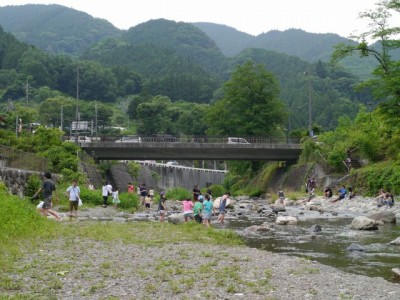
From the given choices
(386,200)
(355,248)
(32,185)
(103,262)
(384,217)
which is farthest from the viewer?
(386,200)

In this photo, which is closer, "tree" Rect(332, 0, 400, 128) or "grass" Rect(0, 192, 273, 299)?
"grass" Rect(0, 192, 273, 299)

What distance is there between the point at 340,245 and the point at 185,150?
43.1 meters

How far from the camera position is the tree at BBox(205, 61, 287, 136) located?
241ft

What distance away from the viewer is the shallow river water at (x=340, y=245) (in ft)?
49.0

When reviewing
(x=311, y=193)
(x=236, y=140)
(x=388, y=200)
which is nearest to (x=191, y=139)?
(x=236, y=140)

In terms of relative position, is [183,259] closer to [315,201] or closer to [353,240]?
[353,240]

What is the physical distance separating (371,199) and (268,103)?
34.4m

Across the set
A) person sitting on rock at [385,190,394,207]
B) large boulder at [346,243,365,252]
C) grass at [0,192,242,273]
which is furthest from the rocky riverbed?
person sitting on rock at [385,190,394,207]

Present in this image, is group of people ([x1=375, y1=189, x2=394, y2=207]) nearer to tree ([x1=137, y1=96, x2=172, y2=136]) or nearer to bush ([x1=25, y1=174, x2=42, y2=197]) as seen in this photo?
bush ([x1=25, y1=174, x2=42, y2=197])

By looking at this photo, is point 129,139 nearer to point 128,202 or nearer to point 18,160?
point 128,202

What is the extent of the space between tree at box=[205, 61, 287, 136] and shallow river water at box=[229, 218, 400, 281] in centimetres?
4598

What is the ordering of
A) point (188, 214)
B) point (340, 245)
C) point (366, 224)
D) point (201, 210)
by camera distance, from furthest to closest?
point (188, 214) < point (201, 210) < point (366, 224) < point (340, 245)

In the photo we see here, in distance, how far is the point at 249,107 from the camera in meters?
73.9

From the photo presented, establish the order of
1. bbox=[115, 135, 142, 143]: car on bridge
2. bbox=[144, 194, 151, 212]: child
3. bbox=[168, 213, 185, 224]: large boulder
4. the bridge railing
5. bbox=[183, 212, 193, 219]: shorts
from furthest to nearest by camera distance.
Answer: the bridge railing, bbox=[115, 135, 142, 143]: car on bridge, bbox=[144, 194, 151, 212]: child, bbox=[168, 213, 185, 224]: large boulder, bbox=[183, 212, 193, 219]: shorts
